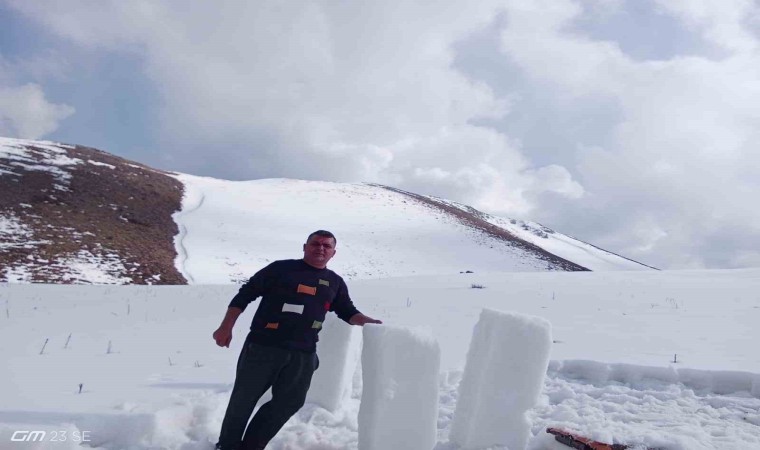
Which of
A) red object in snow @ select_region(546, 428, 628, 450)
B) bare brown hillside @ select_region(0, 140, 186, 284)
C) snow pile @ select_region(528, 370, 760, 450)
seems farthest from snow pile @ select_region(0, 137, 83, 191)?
red object in snow @ select_region(546, 428, 628, 450)

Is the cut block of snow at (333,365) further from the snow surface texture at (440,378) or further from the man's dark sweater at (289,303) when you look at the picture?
the man's dark sweater at (289,303)

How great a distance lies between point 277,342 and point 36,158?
4023 cm

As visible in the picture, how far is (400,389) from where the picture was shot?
12.1 feet

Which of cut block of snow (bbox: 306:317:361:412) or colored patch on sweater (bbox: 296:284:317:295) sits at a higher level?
colored patch on sweater (bbox: 296:284:317:295)

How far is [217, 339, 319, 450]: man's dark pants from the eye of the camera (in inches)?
140

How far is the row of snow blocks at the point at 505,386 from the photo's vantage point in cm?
380

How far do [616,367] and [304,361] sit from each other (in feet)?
12.1

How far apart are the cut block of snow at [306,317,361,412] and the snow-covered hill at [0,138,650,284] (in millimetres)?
18036

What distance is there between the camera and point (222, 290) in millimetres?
14391

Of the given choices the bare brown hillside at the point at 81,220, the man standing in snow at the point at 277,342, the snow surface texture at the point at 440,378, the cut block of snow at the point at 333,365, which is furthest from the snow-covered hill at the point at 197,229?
the man standing in snow at the point at 277,342

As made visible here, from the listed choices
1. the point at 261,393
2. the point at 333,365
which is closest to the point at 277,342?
the point at 261,393

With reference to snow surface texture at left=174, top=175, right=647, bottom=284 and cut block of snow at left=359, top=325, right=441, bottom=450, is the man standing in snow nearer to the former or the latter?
cut block of snow at left=359, top=325, right=441, bottom=450

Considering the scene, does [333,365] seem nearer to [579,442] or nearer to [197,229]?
[579,442]

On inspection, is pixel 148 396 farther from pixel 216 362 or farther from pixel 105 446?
pixel 216 362
